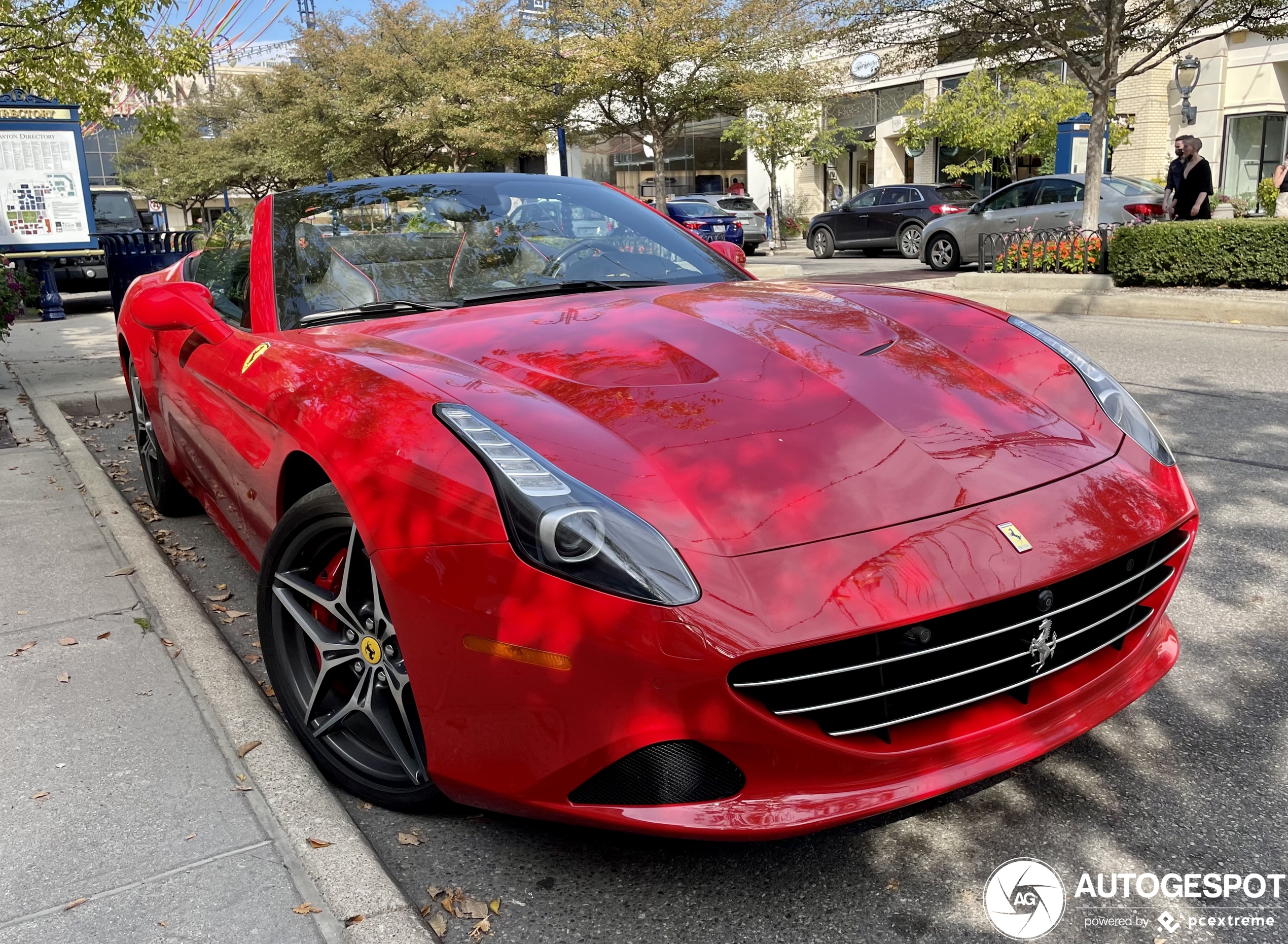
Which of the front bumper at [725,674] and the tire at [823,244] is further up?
the tire at [823,244]

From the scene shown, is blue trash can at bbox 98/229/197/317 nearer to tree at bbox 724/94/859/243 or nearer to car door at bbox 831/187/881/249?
car door at bbox 831/187/881/249

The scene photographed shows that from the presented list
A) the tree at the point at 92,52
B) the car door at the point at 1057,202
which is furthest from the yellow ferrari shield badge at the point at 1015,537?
the car door at the point at 1057,202

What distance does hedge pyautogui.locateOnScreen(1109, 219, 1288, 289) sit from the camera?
34.3ft

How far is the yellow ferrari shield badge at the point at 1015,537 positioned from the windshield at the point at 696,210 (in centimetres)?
2289

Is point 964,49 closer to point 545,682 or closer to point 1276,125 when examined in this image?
point 545,682

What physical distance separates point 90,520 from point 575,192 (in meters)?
2.68

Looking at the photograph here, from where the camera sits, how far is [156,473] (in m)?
4.80

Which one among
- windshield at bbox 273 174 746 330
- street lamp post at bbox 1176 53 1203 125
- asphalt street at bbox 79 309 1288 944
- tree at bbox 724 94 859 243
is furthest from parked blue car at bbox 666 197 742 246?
asphalt street at bbox 79 309 1288 944

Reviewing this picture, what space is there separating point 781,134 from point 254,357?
27.4 m

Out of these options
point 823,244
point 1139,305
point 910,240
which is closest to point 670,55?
point 823,244

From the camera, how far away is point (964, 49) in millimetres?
14086

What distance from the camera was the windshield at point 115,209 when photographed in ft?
69.5

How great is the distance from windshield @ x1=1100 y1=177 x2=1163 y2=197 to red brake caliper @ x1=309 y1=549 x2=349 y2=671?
48.3ft

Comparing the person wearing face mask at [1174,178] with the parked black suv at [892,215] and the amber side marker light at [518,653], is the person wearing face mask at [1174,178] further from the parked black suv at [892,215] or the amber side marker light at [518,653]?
the amber side marker light at [518,653]
